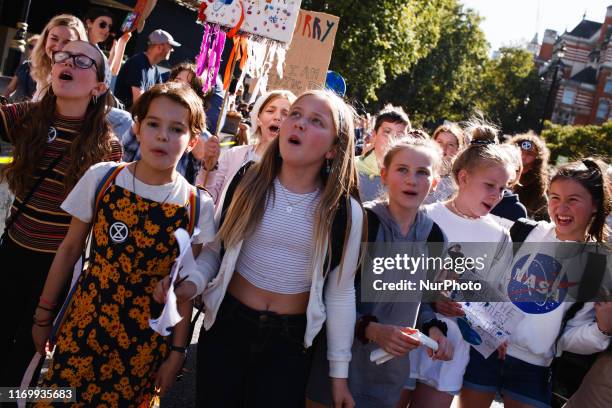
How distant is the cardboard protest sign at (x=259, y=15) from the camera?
16.9 ft

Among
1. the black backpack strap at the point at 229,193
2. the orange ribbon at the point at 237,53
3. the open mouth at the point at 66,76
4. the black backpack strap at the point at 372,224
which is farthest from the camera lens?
the orange ribbon at the point at 237,53

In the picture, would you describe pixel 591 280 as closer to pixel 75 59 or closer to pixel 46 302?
pixel 46 302

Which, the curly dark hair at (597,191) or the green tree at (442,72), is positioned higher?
the green tree at (442,72)

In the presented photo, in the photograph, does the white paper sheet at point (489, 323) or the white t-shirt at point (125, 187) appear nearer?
the white t-shirt at point (125, 187)

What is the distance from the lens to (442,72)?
169 feet

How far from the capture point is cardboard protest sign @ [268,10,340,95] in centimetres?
770

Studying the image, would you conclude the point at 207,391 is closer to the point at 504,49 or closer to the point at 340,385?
the point at 340,385

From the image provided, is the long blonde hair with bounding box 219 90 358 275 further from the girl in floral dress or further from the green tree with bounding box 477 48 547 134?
the green tree with bounding box 477 48 547 134

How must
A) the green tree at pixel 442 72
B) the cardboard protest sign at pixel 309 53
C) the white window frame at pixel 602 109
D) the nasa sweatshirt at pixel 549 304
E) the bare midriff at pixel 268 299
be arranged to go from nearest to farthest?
the bare midriff at pixel 268 299 → the nasa sweatshirt at pixel 549 304 → the cardboard protest sign at pixel 309 53 → the green tree at pixel 442 72 → the white window frame at pixel 602 109

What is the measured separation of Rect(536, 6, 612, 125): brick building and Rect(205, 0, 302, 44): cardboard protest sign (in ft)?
236

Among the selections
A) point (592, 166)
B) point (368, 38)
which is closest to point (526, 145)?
point (592, 166)

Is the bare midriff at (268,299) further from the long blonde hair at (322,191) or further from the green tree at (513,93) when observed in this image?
the green tree at (513,93)

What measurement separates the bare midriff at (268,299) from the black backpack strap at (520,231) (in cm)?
149

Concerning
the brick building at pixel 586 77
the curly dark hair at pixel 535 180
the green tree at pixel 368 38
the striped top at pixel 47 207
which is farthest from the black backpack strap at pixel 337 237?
the brick building at pixel 586 77
